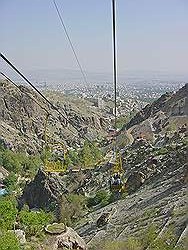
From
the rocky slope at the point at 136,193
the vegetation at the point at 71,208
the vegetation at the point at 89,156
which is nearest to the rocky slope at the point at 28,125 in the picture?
the vegetation at the point at 89,156

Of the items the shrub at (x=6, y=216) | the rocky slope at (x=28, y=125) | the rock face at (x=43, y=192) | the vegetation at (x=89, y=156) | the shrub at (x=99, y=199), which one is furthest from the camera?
the rocky slope at (x=28, y=125)

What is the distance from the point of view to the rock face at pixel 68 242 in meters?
6.20

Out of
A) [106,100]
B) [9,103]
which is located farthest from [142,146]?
[106,100]

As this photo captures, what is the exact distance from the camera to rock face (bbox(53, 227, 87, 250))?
620 cm

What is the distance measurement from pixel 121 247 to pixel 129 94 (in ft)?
165

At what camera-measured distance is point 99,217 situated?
8.98 m

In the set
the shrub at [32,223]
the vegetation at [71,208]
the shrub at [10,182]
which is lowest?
the shrub at [10,182]

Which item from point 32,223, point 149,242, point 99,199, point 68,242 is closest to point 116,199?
point 99,199

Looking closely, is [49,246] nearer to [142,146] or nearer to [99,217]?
[99,217]

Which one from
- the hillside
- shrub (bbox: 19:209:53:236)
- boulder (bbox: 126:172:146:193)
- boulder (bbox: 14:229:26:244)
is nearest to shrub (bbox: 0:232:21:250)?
the hillside

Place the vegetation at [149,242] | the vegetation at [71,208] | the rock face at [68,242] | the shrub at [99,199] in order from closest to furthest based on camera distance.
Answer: the vegetation at [149,242]
the rock face at [68,242]
the vegetation at [71,208]
the shrub at [99,199]

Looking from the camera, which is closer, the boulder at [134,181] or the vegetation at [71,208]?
the vegetation at [71,208]

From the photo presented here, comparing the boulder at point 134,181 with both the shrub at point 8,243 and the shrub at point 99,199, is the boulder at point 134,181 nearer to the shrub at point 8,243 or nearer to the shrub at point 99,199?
the shrub at point 99,199

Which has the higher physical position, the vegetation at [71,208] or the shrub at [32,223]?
the shrub at [32,223]
